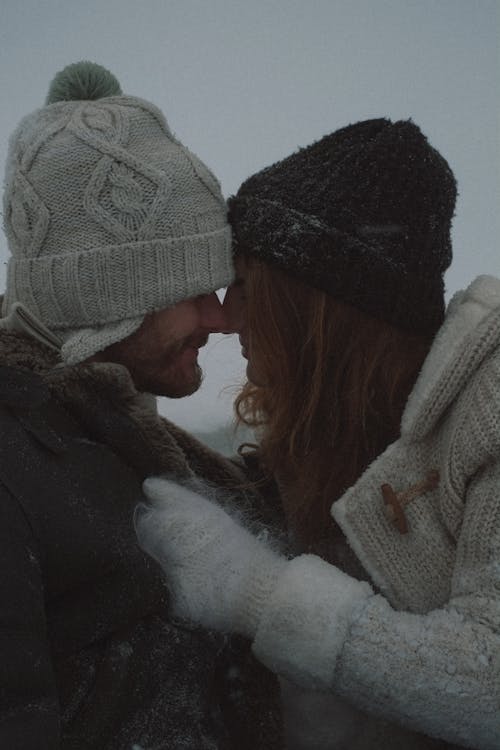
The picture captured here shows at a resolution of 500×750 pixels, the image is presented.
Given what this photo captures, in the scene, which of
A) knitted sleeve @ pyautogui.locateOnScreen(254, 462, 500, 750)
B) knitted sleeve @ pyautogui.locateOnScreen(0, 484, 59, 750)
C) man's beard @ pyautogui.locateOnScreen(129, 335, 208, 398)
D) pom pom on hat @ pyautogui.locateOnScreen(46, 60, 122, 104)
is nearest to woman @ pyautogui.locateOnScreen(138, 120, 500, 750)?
knitted sleeve @ pyautogui.locateOnScreen(254, 462, 500, 750)

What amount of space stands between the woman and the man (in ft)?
0.30

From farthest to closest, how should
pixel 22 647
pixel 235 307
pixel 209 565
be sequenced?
pixel 235 307 → pixel 209 565 → pixel 22 647

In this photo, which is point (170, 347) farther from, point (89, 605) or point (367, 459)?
point (89, 605)

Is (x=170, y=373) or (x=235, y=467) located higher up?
(x=170, y=373)

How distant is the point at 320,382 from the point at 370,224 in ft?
1.09

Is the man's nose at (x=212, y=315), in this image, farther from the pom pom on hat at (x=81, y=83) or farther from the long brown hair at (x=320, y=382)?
the pom pom on hat at (x=81, y=83)

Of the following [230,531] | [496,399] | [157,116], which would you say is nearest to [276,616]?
[230,531]

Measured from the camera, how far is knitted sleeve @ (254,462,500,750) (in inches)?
41.3

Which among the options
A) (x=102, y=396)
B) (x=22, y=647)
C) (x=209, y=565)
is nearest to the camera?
(x=22, y=647)

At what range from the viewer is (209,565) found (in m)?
1.18

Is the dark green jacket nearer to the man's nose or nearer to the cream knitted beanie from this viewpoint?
the cream knitted beanie

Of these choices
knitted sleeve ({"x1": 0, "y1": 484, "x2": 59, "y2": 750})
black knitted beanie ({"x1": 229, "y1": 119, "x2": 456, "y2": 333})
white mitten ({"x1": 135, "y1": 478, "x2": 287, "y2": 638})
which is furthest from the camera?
black knitted beanie ({"x1": 229, "y1": 119, "x2": 456, "y2": 333})

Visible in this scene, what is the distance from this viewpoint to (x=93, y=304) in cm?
142

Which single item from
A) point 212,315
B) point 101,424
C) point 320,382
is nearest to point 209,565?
point 101,424
